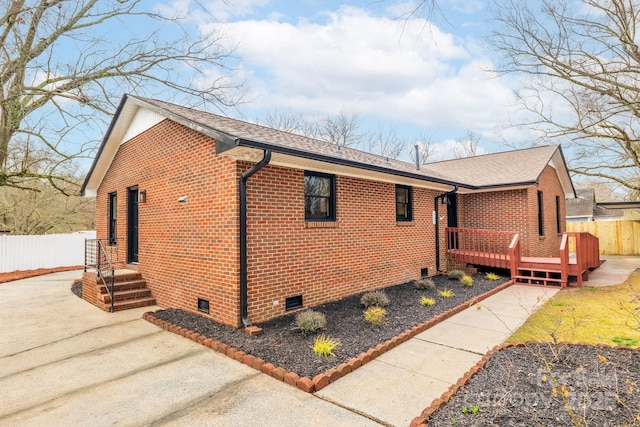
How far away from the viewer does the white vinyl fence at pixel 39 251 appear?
1412 centimetres

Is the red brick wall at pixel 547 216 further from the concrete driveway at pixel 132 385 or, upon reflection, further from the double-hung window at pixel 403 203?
the concrete driveway at pixel 132 385

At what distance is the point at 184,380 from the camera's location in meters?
3.95

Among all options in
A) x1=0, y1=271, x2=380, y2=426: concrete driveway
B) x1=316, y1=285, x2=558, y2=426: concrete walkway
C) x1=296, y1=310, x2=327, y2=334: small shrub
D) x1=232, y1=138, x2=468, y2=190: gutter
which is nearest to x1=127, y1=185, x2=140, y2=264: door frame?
x1=0, y1=271, x2=380, y2=426: concrete driveway

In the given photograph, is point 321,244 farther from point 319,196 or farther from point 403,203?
point 403,203

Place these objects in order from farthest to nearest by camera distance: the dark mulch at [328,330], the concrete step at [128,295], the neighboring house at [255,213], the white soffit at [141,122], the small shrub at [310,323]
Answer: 1. the white soffit at [141,122]
2. the concrete step at [128,295]
3. the neighboring house at [255,213]
4. the small shrub at [310,323]
5. the dark mulch at [328,330]

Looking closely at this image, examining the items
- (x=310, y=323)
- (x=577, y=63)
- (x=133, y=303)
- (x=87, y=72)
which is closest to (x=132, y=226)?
(x=133, y=303)

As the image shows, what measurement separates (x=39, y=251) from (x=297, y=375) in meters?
16.6

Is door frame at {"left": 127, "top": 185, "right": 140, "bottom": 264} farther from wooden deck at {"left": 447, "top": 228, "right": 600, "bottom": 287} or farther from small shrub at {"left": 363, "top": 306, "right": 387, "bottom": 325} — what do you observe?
wooden deck at {"left": 447, "top": 228, "right": 600, "bottom": 287}

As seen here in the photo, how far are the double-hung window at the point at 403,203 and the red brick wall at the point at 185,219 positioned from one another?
5.30m

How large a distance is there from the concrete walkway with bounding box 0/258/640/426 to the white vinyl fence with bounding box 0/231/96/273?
34.7 ft

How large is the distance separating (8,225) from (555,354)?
77.5 feet

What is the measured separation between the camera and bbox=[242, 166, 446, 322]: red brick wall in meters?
5.98

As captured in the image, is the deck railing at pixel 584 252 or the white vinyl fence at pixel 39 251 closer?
the deck railing at pixel 584 252

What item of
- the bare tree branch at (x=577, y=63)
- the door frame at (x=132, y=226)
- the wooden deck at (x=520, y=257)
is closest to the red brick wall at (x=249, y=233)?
the door frame at (x=132, y=226)
